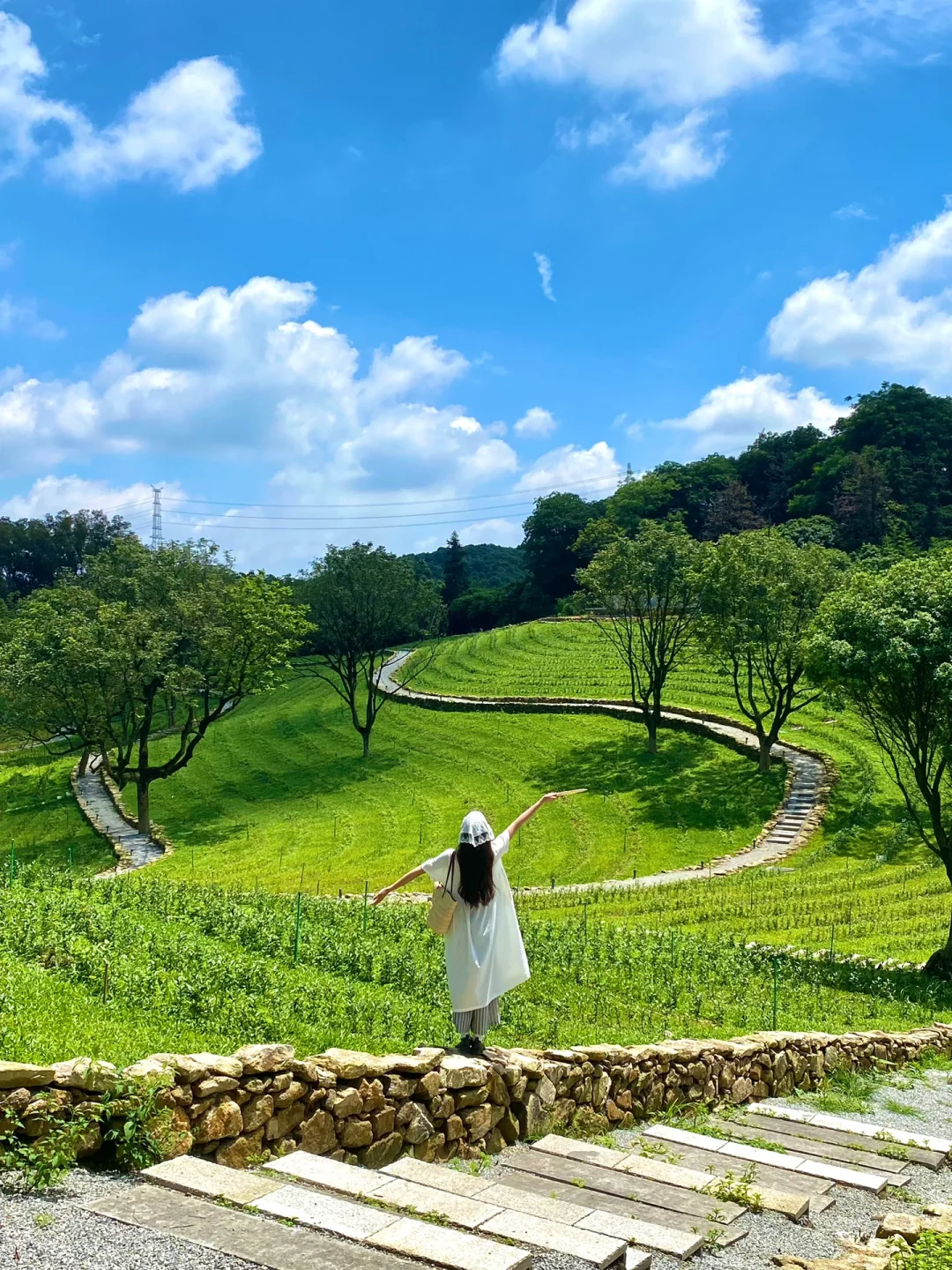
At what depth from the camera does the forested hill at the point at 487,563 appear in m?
129

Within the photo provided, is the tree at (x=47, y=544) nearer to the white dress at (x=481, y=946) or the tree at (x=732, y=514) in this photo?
the tree at (x=732, y=514)

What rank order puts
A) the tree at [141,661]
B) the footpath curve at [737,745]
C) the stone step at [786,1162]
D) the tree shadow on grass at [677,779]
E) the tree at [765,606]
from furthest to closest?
the tree at [141,661]
the tree at [765,606]
the tree shadow on grass at [677,779]
the footpath curve at [737,745]
the stone step at [786,1162]

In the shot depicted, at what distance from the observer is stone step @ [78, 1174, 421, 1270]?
172 inches

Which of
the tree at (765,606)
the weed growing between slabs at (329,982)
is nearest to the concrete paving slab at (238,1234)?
the weed growing between slabs at (329,982)

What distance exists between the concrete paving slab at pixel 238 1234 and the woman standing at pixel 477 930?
3.12 metres

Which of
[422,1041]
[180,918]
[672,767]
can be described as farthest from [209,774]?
[422,1041]

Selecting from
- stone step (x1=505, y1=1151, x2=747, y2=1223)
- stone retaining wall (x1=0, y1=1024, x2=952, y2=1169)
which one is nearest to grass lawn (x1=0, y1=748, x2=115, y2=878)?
stone retaining wall (x1=0, y1=1024, x2=952, y2=1169)

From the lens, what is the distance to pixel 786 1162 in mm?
7789

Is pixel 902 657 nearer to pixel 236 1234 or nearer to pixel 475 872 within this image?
pixel 475 872

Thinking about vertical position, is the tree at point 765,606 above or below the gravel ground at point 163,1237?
above

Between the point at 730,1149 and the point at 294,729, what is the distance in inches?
1907

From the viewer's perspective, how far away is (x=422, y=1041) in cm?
894

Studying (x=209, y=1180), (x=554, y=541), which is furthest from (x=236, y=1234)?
(x=554, y=541)

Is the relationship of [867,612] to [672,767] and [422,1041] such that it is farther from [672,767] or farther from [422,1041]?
[672,767]
